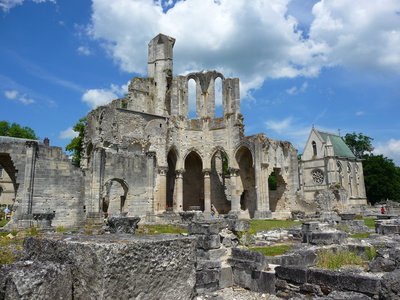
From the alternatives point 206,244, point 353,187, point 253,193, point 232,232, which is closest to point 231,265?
point 206,244

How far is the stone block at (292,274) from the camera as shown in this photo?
537cm

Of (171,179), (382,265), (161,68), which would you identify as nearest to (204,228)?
(382,265)

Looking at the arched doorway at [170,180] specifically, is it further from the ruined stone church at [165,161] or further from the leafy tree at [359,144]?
the leafy tree at [359,144]

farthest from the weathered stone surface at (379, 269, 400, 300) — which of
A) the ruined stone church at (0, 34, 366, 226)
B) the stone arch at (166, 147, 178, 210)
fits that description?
the stone arch at (166, 147, 178, 210)

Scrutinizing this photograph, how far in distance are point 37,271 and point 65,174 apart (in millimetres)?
16640

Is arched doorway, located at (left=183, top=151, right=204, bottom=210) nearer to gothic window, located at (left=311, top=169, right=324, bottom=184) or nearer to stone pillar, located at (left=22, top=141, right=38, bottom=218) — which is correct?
stone pillar, located at (left=22, top=141, right=38, bottom=218)

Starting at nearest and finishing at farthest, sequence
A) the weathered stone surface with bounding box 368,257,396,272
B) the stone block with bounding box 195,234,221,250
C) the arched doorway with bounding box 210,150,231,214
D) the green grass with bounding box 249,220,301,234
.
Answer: the weathered stone surface with bounding box 368,257,396,272 → the stone block with bounding box 195,234,221,250 → the green grass with bounding box 249,220,301,234 → the arched doorway with bounding box 210,150,231,214

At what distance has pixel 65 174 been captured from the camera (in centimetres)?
1736

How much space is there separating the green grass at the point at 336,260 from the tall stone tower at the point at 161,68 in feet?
81.2

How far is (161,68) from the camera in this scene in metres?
31.9

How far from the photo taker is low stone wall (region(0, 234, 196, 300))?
6.22ft

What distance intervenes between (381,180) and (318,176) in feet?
36.8

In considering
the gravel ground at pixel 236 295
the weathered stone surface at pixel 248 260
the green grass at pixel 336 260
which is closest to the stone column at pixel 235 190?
the green grass at pixel 336 260

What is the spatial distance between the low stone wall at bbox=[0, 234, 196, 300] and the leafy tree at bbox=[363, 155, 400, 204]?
56.3 metres
